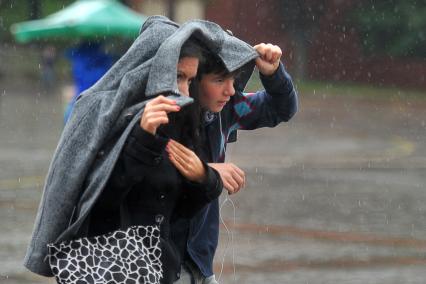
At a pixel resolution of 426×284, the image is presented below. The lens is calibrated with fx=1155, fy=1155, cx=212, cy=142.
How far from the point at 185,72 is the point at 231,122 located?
0.56 meters

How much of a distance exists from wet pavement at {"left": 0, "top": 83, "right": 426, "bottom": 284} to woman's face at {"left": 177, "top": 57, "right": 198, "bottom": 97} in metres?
1.85

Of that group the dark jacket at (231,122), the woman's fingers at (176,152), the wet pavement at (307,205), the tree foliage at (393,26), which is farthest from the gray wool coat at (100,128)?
the tree foliage at (393,26)

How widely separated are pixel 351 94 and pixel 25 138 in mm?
18892

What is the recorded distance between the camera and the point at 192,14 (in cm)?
4062

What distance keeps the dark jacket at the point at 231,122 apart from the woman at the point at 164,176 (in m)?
0.16

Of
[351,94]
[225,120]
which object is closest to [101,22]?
[225,120]

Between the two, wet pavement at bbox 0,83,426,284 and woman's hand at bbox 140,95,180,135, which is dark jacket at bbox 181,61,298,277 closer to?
woman's hand at bbox 140,95,180,135

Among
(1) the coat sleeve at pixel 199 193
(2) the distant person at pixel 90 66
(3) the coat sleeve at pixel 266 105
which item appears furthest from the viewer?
(2) the distant person at pixel 90 66

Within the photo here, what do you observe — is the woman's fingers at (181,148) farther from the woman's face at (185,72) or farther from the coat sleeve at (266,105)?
the coat sleeve at (266,105)

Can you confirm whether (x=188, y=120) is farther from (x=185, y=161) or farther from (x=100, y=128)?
(x=100, y=128)

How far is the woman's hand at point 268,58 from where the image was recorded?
13.3ft

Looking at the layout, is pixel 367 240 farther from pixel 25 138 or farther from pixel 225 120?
pixel 25 138

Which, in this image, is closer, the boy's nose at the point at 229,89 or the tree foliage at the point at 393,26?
the boy's nose at the point at 229,89

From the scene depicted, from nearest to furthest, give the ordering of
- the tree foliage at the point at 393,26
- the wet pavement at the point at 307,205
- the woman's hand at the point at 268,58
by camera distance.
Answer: the woman's hand at the point at 268,58 → the wet pavement at the point at 307,205 → the tree foliage at the point at 393,26
